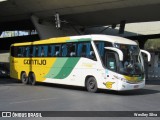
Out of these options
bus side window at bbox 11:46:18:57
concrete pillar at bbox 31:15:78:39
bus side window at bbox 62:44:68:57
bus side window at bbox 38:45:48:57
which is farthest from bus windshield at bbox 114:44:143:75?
concrete pillar at bbox 31:15:78:39

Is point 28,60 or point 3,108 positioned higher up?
point 28,60

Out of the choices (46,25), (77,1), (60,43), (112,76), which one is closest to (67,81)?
(60,43)

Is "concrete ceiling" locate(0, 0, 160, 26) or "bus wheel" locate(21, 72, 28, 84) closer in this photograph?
"bus wheel" locate(21, 72, 28, 84)

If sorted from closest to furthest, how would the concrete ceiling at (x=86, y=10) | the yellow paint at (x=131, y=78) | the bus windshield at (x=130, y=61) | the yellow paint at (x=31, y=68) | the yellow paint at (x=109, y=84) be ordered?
1. the yellow paint at (x=131, y=78)
2. the bus windshield at (x=130, y=61)
3. the yellow paint at (x=109, y=84)
4. the yellow paint at (x=31, y=68)
5. the concrete ceiling at (x=86, y=10)

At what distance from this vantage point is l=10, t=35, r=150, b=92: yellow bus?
17.5 metres

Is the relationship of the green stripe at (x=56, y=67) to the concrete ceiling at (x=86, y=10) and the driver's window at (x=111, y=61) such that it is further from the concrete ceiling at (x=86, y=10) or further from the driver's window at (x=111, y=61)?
the concrete ceiling at (x=86, y=10)

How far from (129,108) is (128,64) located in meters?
5.47

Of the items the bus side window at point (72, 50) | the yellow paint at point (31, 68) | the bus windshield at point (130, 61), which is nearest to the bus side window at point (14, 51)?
the yellow paint at point (31, 68)

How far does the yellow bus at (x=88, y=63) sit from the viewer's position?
689 inches

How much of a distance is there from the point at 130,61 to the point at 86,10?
1800cm

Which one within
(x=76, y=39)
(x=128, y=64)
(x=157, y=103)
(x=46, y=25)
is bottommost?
(x=157, y=103)

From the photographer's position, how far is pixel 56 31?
41.4 m

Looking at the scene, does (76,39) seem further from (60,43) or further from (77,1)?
(77,1)

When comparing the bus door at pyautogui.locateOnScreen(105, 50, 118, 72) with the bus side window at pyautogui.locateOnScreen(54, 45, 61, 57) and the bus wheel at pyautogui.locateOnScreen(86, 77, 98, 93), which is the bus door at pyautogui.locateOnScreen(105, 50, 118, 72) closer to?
the bus wheel at pyautogui.locateOnScreen(86, 77, 98, 93)
